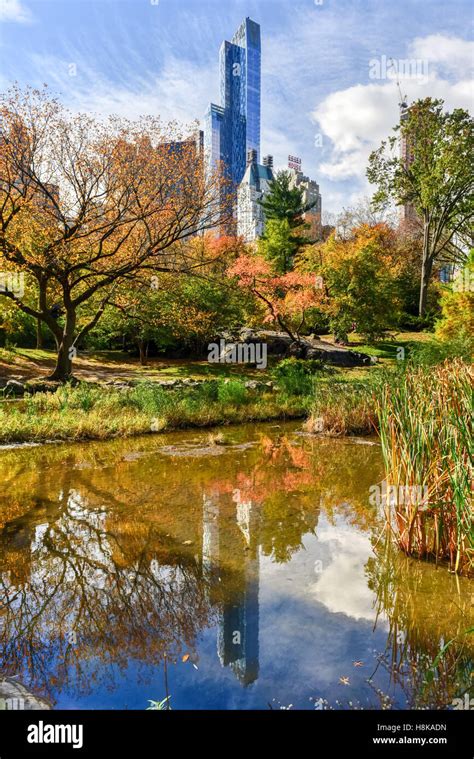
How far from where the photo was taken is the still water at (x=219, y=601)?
2.85m

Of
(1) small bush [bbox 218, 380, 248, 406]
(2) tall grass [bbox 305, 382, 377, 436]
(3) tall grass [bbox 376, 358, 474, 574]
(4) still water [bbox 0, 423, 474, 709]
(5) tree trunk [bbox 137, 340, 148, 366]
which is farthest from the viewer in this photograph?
(5) tree trunk [bbox 137, 340, 148, 366]

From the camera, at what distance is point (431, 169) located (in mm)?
25891

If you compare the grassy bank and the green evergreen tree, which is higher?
the green evergreen tree

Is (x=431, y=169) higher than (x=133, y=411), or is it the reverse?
(x=431, y=169)

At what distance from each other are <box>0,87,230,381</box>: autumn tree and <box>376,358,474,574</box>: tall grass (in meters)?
11.3

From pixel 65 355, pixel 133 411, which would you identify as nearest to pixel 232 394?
pixel 133 411

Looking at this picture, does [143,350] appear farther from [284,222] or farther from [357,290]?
[284,222]

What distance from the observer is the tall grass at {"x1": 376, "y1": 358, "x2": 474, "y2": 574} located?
3832mm

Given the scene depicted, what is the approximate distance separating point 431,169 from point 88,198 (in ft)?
62.7
